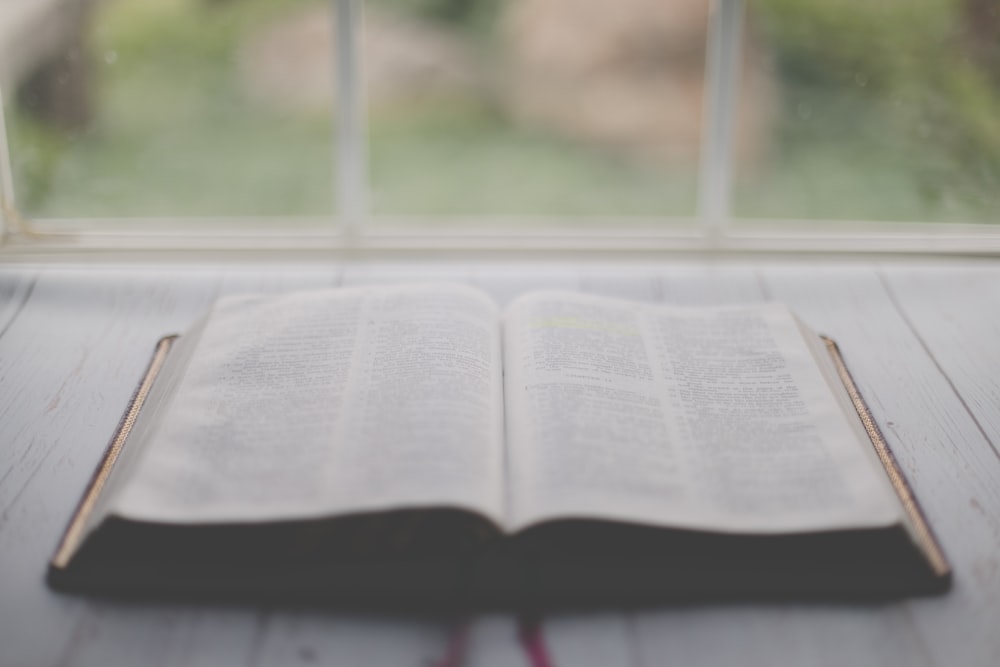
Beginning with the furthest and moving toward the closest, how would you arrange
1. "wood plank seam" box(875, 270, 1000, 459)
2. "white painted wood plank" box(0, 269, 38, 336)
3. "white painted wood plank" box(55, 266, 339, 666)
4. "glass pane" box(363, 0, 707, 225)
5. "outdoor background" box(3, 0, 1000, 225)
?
1. "glass pane" box(363, 0, 707, 225)
2. "outdoor background" box(3, 0, 1000, 225)
3. "white painted wood plank" box(0, 269, 38, 336)
4. "wood plank seam" box(875, 270, 1000, 459)
5. "white painted wood plank" box(55, 266, 339, 666)

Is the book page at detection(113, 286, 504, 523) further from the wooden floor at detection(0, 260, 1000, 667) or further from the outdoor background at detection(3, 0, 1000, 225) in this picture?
the outdoor background at detection(3, 0, 1000, 225)

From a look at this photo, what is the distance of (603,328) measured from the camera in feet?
3.11

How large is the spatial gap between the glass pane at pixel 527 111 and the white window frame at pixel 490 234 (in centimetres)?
147

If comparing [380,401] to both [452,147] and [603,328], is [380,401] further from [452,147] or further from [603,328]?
[452,147]

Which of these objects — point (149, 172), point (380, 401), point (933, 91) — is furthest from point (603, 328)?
point (149, 172)

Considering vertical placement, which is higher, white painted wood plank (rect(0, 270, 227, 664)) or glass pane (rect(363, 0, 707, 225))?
glass pane (rect(363, 0, 707, 225))

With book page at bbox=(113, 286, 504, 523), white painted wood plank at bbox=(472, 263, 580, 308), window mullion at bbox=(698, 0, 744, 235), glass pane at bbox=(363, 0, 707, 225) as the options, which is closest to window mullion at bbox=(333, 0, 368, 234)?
white painted wood plank at bbox=(472, 263, 580, 308)

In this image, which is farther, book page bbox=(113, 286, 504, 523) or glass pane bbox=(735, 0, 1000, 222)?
glass pane bbox=(735, 0, 1000, 222)

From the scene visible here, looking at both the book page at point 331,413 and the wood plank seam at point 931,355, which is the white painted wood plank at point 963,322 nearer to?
the wood plank seam at point 931,355

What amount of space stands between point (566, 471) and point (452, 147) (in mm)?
2427

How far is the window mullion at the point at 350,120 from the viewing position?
1.22 meters

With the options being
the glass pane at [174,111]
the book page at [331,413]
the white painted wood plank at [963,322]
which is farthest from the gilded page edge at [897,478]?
the glass pane at [174,111]

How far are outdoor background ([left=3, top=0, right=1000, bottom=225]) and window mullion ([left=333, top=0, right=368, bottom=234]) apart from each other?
71cm

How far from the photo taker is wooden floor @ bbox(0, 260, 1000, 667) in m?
0.66
